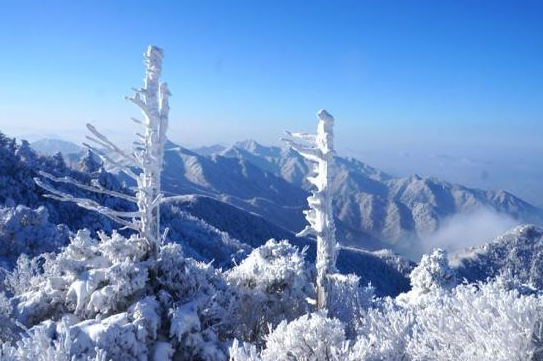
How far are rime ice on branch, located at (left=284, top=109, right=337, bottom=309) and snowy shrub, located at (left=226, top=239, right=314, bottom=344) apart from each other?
5.60ft

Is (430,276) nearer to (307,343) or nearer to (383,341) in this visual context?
(383,341)

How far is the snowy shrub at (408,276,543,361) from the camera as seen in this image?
7.81m

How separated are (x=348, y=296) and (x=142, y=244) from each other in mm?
7804

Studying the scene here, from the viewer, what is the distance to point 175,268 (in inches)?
531

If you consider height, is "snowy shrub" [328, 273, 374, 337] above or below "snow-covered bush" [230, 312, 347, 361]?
below

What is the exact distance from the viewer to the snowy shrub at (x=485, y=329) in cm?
781

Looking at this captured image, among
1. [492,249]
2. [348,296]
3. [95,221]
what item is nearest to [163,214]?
[95,221]

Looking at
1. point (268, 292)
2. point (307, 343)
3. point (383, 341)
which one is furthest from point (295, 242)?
point (307, 343)

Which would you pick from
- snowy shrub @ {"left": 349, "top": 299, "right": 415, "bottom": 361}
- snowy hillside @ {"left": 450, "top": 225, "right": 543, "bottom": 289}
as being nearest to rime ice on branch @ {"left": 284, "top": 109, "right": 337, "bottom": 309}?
snowy shrub @ {"left": 349, "top": 299, "right": 415, "bottom": 361}

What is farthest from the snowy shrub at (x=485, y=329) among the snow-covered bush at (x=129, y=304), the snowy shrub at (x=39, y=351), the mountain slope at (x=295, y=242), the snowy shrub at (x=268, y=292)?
the mountain slope at (x=295, y=242)

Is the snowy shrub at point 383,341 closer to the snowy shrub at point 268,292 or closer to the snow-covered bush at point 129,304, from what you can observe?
the snow-covered bush at point 129,304

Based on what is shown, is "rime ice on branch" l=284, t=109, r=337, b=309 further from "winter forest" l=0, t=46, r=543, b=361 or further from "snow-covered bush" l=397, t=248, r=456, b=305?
"snow-covered bush" l=397, t=248, r=456, b=305

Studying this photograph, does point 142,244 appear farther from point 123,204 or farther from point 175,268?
point 123,204

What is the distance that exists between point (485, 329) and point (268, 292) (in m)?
8.59
